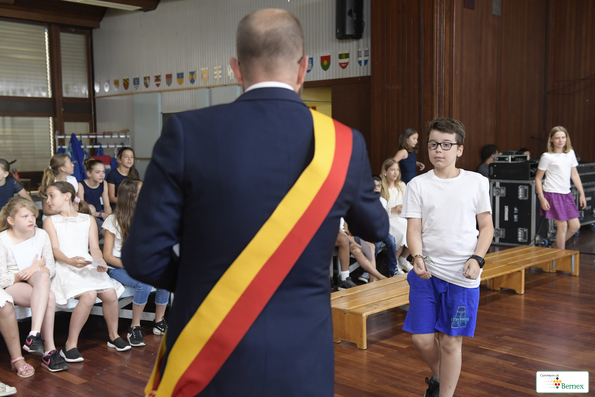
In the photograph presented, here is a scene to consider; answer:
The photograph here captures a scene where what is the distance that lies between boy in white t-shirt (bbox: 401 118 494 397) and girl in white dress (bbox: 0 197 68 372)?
7.57 ft

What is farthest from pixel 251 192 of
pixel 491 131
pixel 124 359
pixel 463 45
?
pixel 491 131

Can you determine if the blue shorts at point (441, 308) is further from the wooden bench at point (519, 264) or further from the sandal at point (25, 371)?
the sandal at point (25, 371)

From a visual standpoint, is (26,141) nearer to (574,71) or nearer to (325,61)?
(325,61)

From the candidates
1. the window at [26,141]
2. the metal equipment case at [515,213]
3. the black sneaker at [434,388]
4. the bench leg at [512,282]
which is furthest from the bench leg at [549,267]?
the window at [26,141]

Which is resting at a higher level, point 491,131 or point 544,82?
point 544,82

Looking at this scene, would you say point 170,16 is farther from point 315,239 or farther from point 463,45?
point 315,239

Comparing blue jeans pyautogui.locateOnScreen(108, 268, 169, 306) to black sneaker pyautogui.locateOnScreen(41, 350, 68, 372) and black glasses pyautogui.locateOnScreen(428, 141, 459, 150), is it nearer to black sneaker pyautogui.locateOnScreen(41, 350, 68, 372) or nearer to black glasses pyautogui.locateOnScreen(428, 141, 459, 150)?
black sneaker pyautogui.locateOnScreen(41, 350, 68, 372)

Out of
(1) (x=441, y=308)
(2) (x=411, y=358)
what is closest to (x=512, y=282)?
(2) (x=411, y=358)

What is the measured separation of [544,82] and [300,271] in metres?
10.2

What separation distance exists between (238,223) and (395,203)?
5.13 m

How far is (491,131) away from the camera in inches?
355

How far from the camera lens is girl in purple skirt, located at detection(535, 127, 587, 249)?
624 centimetres

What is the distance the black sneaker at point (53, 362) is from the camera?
3531mm

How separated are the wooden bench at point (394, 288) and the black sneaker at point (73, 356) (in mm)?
1706
